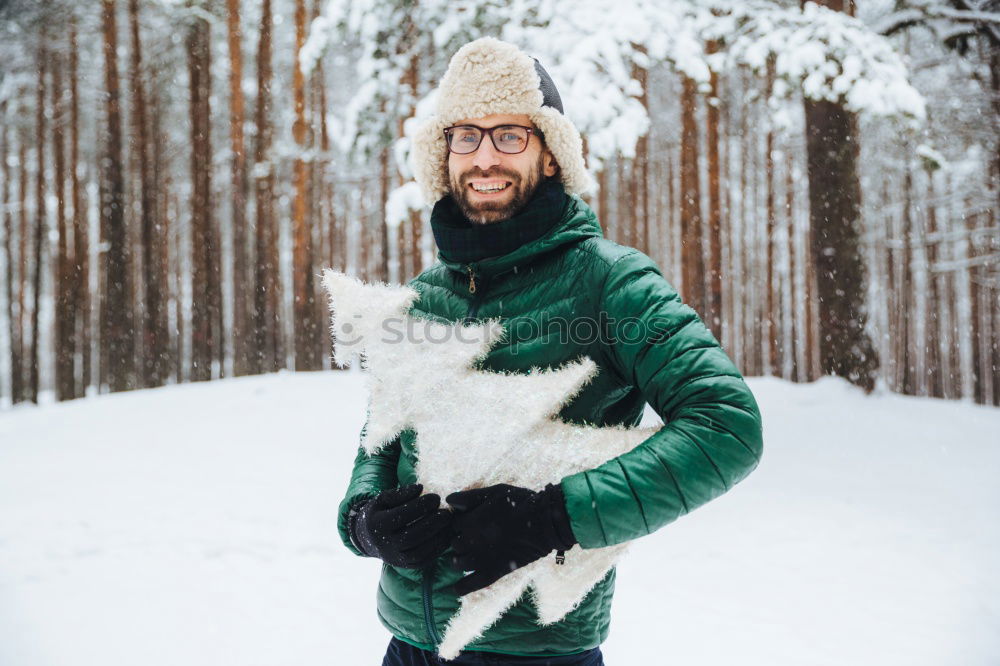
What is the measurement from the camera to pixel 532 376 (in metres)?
1.31

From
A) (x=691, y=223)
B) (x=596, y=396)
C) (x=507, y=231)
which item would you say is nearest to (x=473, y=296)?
(x=507, y=231)

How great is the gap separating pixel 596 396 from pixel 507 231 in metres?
0.44

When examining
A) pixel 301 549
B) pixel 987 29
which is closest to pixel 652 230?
pixel 987 29

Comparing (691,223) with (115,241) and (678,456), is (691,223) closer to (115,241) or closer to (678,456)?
(678,456)

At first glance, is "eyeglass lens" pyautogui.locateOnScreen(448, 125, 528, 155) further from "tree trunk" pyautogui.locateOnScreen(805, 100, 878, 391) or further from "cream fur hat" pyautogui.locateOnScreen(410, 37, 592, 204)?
"tree trunk" pyautogui.locateOnScreen(805, 100, 878, 391)

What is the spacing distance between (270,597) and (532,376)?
404 centimetres

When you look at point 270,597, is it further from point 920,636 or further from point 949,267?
point 949,267

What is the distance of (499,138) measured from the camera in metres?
1.51

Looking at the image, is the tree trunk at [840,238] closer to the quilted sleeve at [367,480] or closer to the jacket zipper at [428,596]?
the quilted sleeve at [367,480]

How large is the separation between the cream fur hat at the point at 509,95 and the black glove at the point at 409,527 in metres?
0.88

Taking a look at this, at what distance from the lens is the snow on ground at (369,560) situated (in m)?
3.89

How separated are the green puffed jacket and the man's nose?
0.70ft

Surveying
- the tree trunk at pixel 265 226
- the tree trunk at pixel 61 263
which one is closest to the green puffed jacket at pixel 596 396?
the tree trunk at pixel 265 226

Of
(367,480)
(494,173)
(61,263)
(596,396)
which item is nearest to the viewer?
(596,396)
